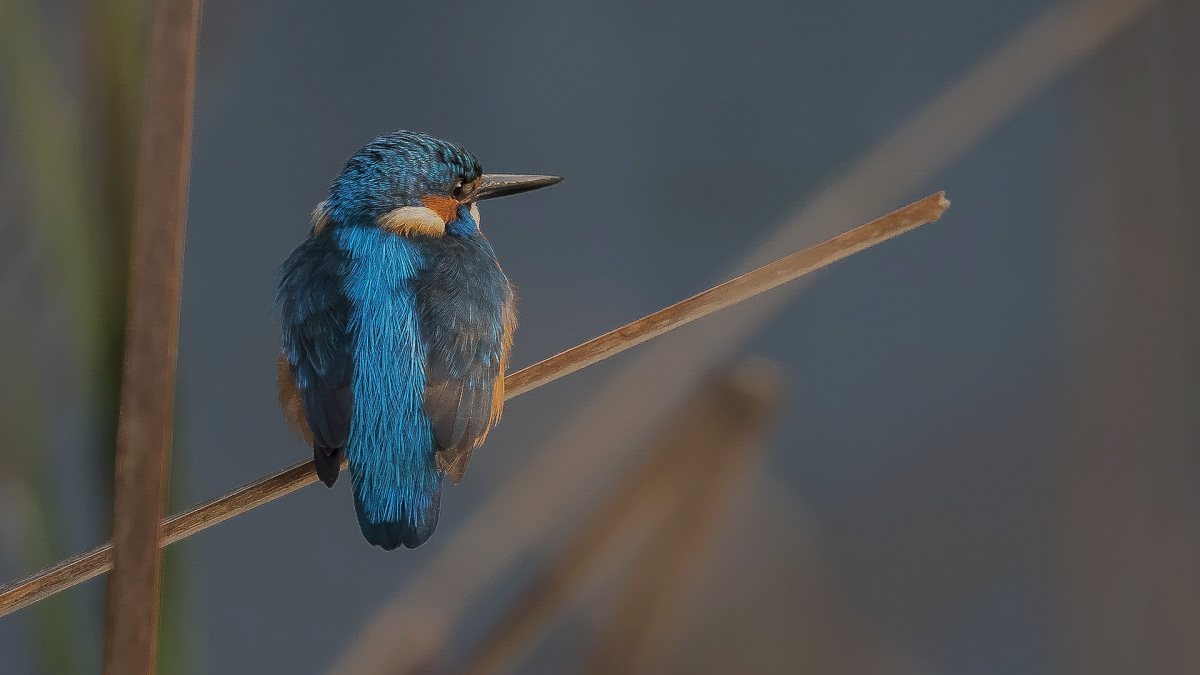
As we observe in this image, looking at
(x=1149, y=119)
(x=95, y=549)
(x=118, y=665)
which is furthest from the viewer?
(x=1149, y=119)

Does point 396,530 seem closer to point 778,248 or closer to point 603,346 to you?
point 603,346

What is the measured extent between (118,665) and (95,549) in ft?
0.52

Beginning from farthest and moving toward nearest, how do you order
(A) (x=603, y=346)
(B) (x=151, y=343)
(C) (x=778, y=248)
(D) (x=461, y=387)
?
(C) (x=778, y=248), (D) (x=461, y=387), (A) (x=603, y=346), (B) (x=151, y=343)

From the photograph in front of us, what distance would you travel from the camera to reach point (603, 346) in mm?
1351

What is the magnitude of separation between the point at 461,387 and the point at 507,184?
1.90 feet

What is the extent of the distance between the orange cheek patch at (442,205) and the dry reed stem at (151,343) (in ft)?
2.88

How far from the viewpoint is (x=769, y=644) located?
1906 millimetres

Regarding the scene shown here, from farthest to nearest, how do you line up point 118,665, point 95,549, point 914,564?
point 914,564, point 95,549, point 118,665

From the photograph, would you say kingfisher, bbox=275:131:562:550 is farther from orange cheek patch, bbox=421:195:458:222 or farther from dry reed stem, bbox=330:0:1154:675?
dry reed stem, bbox=330:0:1154:675

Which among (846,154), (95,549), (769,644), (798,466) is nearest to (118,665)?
(95,549)

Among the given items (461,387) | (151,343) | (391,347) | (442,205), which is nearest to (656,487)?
(461,387)

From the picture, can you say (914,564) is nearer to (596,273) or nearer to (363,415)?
(596,273)

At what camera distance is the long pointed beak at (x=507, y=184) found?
6.66 ft

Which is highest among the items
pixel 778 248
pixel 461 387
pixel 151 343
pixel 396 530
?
pixel 778 248
